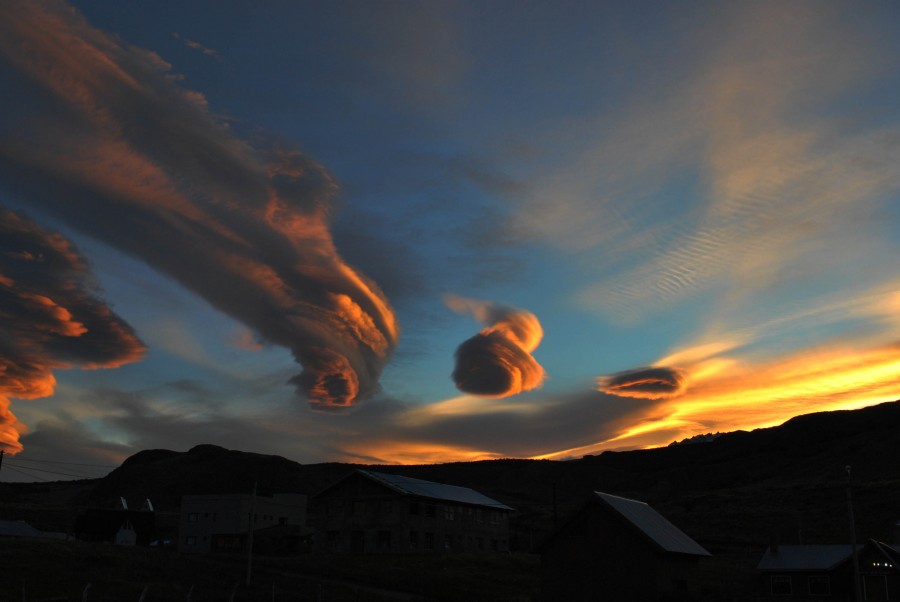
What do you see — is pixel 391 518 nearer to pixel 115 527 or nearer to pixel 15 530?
pixel 15 530

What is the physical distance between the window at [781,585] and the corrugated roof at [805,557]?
0.86m

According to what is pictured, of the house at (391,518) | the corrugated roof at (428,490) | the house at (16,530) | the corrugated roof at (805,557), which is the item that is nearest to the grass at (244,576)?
the house at (391,518)

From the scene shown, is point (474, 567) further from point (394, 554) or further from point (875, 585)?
point (875, 585)

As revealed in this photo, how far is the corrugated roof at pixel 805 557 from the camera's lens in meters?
54.4

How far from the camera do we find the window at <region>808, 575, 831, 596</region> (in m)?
54.0

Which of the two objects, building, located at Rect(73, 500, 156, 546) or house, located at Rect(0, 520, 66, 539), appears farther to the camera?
building, located at Rect(73, 500, 156, 546)

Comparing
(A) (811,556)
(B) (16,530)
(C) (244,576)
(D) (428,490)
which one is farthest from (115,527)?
(A) (811,556)

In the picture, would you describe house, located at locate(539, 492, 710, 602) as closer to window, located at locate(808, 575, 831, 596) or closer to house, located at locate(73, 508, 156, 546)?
window, located at locate(808, 575, 831, 596)

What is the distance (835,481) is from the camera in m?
123

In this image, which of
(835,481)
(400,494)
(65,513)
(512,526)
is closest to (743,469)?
(835,481)

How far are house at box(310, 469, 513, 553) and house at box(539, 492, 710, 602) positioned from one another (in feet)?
99.9

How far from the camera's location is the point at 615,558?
49.5m

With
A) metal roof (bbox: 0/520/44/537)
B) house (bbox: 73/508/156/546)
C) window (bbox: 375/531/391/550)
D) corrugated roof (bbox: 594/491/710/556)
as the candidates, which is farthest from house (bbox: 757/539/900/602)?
house (bbox: 73/508/156/546)

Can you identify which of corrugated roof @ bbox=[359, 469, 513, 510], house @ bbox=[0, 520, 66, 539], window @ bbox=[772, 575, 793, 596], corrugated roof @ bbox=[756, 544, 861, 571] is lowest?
window @ bbox=[772, 575, 793, 596]
